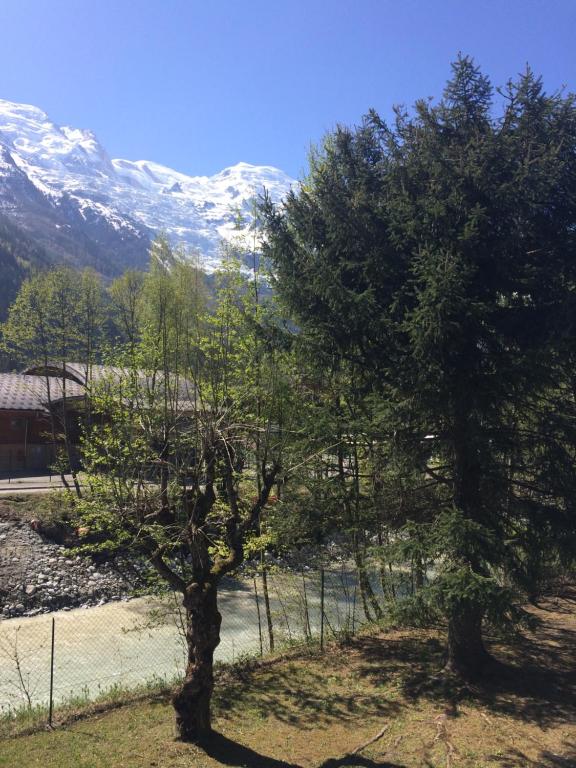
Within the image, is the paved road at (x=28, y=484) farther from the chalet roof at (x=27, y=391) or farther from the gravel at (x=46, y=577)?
the chalet roof at (x=27, y=391)

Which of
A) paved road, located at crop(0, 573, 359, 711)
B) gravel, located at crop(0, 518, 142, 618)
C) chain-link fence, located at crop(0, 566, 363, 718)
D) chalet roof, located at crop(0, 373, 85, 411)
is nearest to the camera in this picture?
chain-link fence, located at crop(0, 566, 363, 718)

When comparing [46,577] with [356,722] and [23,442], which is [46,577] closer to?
[356,722]

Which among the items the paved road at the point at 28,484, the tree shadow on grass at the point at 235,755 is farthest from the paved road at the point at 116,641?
the paved road at the point at 28,484

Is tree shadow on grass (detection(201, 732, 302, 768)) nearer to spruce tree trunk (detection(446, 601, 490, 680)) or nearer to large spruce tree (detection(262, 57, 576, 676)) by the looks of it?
large spruce tree (detection(262, 57, 576, 676))

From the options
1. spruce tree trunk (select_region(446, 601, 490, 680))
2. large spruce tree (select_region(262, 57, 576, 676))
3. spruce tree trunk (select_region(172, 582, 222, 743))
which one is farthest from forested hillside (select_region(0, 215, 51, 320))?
spruce tree trunk (select_region(446, 601, 490, 680))

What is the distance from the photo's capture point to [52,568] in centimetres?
1862

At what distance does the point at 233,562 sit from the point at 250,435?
196 centimetres

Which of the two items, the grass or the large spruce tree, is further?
the large spruce tree

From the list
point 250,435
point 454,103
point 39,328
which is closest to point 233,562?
point 250,435

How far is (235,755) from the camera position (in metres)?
7.15

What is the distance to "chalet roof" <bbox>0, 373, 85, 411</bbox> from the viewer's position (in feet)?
104

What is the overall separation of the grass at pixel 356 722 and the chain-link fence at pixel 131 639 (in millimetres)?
1351

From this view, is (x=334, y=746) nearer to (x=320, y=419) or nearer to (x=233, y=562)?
(x=233, y=562)

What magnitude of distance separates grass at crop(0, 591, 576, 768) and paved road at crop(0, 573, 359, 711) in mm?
1793
